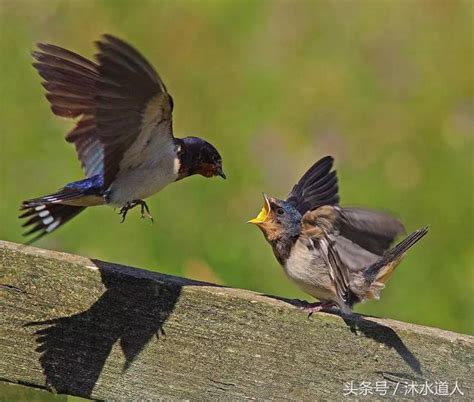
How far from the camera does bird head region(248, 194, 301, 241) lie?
135 inches

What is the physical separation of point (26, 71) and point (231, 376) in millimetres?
4213

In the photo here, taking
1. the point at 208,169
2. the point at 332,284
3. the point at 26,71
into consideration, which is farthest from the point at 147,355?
the point at 26,71

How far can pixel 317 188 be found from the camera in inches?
136

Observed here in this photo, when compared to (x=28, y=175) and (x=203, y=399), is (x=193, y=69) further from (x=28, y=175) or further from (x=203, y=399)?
(x=203, y=399)

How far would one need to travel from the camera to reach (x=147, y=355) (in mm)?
2066

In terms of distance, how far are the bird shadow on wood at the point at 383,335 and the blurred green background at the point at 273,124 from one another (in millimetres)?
2589

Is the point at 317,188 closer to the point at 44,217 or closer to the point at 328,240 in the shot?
the point at 328,240

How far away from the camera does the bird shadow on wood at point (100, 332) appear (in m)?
2.08

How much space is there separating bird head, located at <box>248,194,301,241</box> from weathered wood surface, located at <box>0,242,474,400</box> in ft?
4.30

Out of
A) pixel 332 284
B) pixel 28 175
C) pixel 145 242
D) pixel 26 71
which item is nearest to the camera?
pixel 332 284

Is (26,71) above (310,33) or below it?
below

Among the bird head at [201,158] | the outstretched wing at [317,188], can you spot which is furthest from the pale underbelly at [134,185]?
the outstretched wing at [317,188]

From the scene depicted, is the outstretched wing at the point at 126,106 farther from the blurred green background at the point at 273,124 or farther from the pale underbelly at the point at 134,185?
the blurred green background at the point at 273,124

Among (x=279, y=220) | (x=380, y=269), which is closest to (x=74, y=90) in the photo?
(x=279, y=220)
